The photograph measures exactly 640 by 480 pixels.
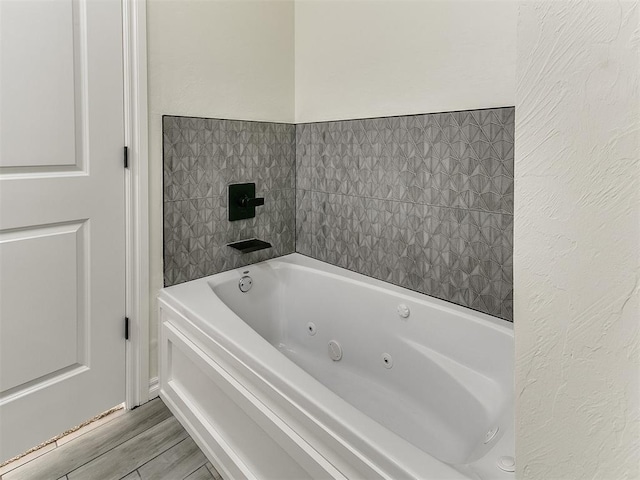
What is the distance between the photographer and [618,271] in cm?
39

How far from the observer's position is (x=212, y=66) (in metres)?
1.97

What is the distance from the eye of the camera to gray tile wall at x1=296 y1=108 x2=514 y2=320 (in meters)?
1.57

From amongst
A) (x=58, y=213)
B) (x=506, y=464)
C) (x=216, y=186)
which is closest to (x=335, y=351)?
(x=216, y=186)

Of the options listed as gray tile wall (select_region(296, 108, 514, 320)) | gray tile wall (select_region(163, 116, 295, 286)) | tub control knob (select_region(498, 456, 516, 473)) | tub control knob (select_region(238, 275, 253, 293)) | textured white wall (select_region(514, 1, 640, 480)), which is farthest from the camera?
tub control knob (select_region(238, 275, 253, 293))

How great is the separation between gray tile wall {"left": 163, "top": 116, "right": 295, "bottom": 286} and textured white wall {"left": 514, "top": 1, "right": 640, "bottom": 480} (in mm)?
1694

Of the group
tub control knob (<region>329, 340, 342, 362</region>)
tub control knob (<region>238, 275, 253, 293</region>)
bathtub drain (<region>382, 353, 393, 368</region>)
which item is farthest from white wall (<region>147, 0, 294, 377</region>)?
bathtub drain (<region>382, 353, 393, 368</region>)

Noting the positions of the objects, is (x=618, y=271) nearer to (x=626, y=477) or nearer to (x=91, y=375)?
(x=626, y=477)

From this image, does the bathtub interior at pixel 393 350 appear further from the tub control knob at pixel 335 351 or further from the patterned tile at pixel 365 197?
the patterned tile at pixel 365 197

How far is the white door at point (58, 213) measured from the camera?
1.43 m

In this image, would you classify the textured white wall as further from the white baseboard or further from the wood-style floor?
the white baseboard

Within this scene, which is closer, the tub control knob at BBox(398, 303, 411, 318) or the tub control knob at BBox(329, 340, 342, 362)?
the tub control knob at BBox(398, 303, 411, 318)

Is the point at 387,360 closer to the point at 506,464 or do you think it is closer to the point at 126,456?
the point at 506,464

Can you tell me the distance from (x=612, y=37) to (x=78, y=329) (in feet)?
6.25

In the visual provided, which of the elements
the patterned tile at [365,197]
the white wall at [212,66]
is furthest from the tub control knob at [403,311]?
the white wall at [212,66]
